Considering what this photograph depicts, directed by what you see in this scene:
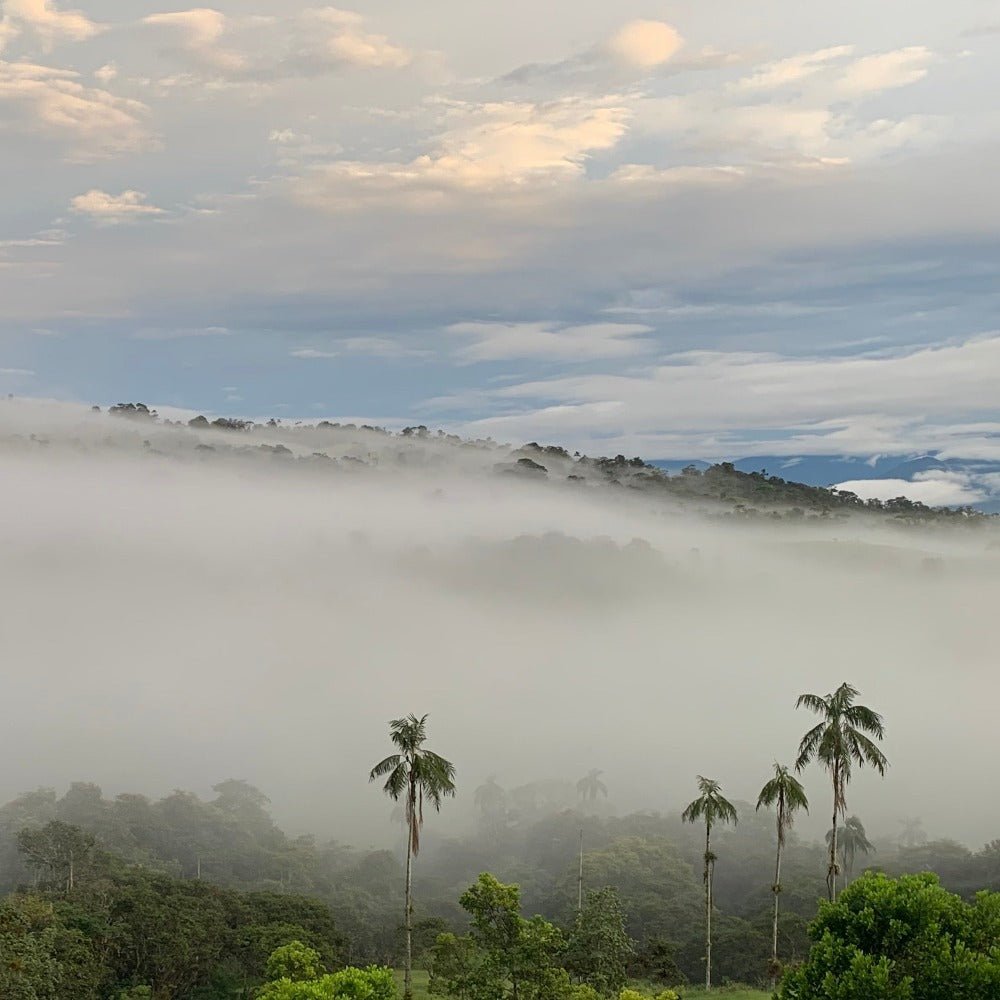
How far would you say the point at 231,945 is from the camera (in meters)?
85.3

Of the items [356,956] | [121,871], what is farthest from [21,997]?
[356,956]

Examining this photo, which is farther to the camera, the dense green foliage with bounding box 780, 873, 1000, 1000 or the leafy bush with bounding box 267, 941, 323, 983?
the leafy bush with bounding box 267, 941, 323, 983

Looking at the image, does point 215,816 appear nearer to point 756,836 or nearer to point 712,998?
point 756,836

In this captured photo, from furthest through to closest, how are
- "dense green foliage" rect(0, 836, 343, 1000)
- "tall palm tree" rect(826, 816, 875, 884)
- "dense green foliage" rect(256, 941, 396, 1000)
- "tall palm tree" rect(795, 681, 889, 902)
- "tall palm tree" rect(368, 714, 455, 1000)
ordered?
"tall palm tree" rect(826, 816, 875, 884) < "dense green foliage" rect(0, 836, 343, 1000) < "tall palm tree" rect(368, 714, 455, 1000) < "tall palm tree" rect(795, 681, 889, 902) < "dense green foliage" rect(256, 941, 396, 1000)

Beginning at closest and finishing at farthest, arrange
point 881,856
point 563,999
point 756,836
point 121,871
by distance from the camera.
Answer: point 563,999, point 121,871, point 881,856, point 756,836

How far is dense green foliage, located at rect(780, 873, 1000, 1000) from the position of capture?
124ft

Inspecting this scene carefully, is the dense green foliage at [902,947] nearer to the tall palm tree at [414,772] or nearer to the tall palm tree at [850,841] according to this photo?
the tall palm tree at [414,772]

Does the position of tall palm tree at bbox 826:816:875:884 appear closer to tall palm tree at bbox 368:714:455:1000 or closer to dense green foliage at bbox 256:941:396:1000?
tall palm tree at bbox 368:714:455:1000

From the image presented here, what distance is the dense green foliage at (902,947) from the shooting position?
124 feet

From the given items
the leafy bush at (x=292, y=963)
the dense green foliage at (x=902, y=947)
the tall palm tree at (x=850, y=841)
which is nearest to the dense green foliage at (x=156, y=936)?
the leafy bush at (x=292, y=963)

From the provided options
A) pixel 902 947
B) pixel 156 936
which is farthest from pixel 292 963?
pixel 902 947

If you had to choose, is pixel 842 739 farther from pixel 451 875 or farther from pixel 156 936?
pixel 451 875

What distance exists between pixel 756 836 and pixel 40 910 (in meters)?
145

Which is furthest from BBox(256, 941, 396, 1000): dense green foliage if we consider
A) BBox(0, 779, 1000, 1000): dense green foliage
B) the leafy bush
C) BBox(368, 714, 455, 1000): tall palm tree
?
BBox(0, 779, 1000, 1000): dense green foliage
